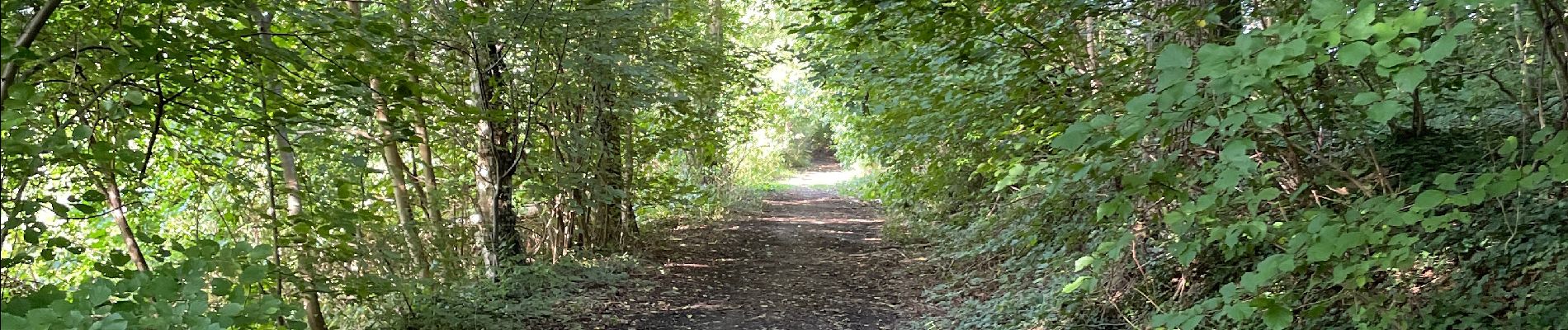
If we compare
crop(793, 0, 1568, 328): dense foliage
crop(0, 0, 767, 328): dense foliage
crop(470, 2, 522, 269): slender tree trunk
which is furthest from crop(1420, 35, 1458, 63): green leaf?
crop(470, 2, 522, 269): slender tree trunk

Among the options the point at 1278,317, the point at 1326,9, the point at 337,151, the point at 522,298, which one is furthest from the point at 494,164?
the point at 1326,9

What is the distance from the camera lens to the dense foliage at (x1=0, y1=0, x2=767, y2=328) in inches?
108

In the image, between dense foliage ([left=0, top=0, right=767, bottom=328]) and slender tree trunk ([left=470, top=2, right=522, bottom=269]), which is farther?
slender tree trunk ([left=470, top=2, right=522, bottom=269])

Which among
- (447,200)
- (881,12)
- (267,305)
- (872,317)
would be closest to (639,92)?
(447,200)

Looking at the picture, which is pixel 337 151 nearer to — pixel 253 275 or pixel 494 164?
pixel 494 164

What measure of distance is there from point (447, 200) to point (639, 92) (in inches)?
82.6

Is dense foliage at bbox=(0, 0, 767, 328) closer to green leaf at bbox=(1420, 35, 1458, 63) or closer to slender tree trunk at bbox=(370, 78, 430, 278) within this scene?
slender tree trunk at bbox=(370, 78, 430, 278)

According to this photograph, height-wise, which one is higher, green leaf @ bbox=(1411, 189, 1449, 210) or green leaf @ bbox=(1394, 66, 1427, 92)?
green leaf @ bbox=(1394, 66, 1427, 92)

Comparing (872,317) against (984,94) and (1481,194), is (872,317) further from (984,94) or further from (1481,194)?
(1481,194)

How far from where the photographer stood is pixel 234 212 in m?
5.00

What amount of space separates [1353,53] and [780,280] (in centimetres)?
734

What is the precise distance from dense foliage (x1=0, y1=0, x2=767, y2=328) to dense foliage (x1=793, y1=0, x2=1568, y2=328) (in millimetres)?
2268

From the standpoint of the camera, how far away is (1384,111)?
2037 mm

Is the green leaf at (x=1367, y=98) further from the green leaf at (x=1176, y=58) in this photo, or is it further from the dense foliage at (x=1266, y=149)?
the green leaf at (x=1176, y=58)
